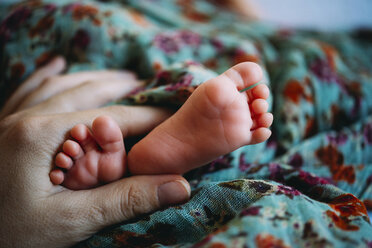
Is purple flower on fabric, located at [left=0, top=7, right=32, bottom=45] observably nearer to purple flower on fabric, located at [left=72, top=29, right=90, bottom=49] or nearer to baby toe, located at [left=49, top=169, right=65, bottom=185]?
purple flower on fabric, located at [left=72, top=29, right=90, bottom=49]

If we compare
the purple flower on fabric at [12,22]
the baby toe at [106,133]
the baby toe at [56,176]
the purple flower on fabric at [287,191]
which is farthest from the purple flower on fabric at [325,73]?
the purple flower on fabric at [12,22]

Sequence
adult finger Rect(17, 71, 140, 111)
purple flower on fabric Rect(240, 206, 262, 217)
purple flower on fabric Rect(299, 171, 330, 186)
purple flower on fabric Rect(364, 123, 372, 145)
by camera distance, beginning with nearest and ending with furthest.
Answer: purple flower on fabric Rect(240, 206, 262, 217) → purple flower on fabric Rect(299, 171, 330, 186) → adult finger Rect(17, 71, 140, 111) → purple flower on fabric Rect(364, 123, 372, 145)

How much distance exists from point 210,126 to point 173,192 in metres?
0.14

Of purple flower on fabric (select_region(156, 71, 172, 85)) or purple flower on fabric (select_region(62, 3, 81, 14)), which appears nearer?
purple flower on fabric (select_region(156, 71, 172, 85))

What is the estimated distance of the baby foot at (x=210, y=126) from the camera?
17.0 inches

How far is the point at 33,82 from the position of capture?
0.75m

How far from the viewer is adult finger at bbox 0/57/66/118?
0.70 metres

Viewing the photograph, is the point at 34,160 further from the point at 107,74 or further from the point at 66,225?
the point at 107,74

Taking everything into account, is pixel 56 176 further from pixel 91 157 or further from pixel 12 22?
pixel 12 22

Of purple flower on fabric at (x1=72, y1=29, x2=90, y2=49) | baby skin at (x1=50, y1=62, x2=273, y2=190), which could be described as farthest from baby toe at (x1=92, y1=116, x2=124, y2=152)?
purple flower on fabric at (x1=72, y1=29, x2=90, y2=49)

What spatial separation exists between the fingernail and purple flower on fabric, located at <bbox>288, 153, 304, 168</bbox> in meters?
0.34

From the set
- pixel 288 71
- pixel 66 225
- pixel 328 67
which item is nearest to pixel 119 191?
pixel 66 225

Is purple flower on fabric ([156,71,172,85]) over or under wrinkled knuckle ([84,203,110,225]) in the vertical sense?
over

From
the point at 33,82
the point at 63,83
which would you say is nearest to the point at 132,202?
the point at 63,83
